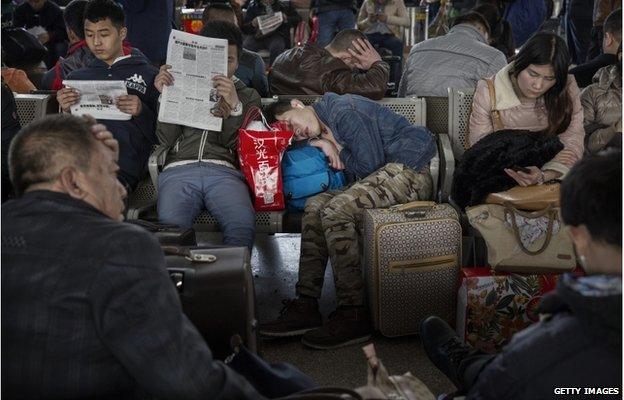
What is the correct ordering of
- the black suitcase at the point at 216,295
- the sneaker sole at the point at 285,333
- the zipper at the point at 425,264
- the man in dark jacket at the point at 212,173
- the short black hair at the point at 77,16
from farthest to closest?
the short black hair at the point at 77,16, the man in dark jacket at the point at 212,173, the sneaker sole at the point at 285,333, the zipper at the point at 425,264, the black suitcase at the point at 216,295

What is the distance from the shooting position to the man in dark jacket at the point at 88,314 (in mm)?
1962

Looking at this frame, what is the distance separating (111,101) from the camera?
14.5 feet

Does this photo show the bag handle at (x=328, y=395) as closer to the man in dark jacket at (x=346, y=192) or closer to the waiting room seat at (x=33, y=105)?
the man in dark jacket at (x=346, y=192)

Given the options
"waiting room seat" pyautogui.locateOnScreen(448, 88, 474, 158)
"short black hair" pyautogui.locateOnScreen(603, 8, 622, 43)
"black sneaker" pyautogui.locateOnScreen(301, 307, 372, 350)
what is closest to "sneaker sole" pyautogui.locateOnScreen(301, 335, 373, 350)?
"black sneaker" pyautogui.locateOnScreen(301, 307, 372, 350)

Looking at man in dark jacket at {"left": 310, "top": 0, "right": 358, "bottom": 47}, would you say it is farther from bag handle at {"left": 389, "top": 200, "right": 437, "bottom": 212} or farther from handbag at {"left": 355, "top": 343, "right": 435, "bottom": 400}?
handbag at {"left": 355, "top": 343, "right": 435, "bottom": 400}

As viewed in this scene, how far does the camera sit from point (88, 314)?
6.56 ft

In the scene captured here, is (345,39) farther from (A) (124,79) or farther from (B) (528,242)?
(B) (528,242)

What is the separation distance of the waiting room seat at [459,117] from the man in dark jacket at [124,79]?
5.13 ft

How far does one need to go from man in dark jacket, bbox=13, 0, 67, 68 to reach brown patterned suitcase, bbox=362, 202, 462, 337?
253 inches

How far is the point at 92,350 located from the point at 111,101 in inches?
102

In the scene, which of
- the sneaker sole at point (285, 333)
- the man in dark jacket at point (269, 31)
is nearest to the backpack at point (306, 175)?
the sneaker sole at point (285, 333)

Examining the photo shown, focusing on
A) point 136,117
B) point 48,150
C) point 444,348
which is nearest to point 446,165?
point 444,348

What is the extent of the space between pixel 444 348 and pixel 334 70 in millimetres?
2098

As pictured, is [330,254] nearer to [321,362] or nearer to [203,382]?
[321,362]
